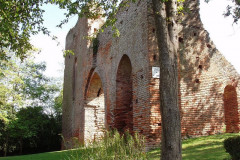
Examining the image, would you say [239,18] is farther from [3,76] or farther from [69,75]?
[3,76]

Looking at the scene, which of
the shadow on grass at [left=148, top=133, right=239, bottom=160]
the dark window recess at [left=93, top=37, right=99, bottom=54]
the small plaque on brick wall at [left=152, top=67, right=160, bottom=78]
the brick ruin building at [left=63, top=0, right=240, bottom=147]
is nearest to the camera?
the shadow on grass at [left=148, top=133, right=239, bottom=160]

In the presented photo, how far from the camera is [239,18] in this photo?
35.2 feet

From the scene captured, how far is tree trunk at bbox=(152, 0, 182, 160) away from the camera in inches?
181

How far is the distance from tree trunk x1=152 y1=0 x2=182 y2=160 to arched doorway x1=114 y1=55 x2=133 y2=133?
508 centimetres

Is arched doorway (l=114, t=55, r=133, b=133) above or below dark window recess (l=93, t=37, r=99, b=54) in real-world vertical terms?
below

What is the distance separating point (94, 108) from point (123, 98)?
4.24 meters

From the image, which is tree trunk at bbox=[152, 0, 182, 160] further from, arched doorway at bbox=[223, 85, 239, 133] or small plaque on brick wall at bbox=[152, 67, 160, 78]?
arched doorway at bbox=[223, 85, 239, 133]

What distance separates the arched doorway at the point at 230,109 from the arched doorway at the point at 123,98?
12.1 feet

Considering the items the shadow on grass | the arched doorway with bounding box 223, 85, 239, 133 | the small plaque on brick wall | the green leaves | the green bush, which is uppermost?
the green leaves

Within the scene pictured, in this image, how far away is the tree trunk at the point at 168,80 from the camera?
4.60m

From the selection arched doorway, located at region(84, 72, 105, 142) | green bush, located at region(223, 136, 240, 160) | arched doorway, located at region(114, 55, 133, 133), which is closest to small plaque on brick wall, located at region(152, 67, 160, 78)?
arched doorway, located at region(114, 55, 133, 133)

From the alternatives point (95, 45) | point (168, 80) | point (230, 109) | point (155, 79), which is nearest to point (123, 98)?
point (155, 79)

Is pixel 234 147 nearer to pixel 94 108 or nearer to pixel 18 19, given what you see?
pixel 18 19

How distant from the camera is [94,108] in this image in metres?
14.4
